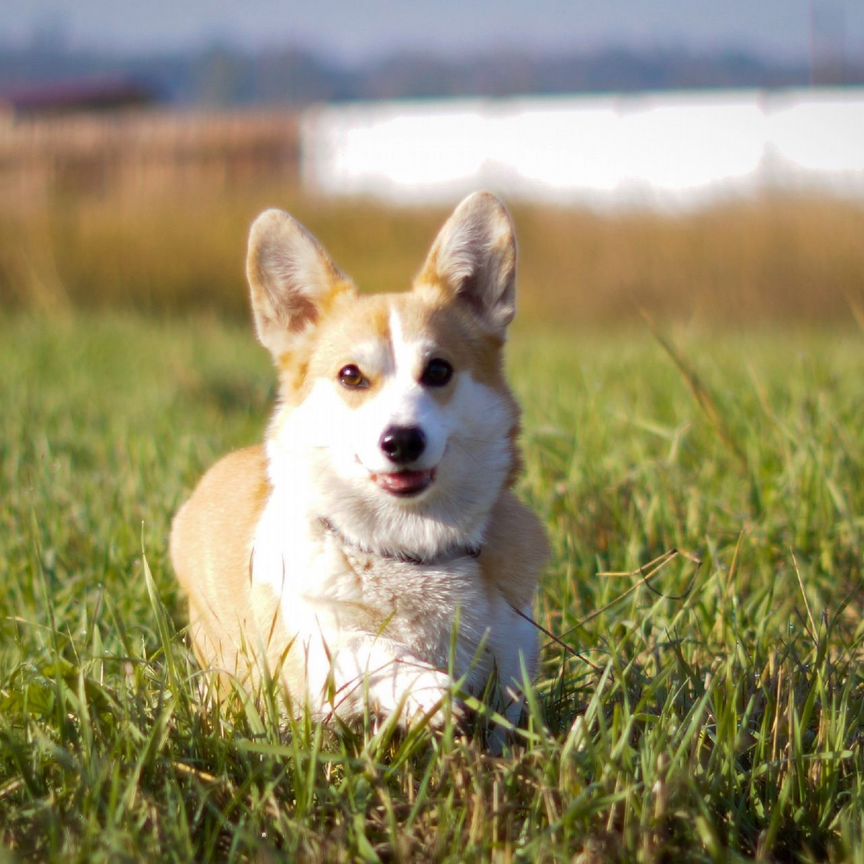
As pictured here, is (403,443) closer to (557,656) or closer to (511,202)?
(557,656)

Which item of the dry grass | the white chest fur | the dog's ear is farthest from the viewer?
the dry grass

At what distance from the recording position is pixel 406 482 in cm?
247

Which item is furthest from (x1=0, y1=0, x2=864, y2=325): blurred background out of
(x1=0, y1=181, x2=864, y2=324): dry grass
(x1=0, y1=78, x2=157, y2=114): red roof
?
(x1=0, y1=78, x2=157, y2=114): red roof

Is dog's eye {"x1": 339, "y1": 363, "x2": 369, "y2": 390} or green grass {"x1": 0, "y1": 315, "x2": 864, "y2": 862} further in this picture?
dog's eye {"x1": 339, "y1": 363, "x2": 369, "y2": 390}

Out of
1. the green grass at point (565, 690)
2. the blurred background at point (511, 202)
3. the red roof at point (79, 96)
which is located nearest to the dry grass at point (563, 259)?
the blurred background at point (511, 202)

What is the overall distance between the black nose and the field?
55 centimetres

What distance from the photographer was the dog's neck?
2.52m

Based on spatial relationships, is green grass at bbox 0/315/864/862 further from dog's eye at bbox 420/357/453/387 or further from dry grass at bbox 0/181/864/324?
dry grass at bbox 0/181/864/324

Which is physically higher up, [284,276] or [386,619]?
[284,276]

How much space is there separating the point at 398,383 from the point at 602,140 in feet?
78.9

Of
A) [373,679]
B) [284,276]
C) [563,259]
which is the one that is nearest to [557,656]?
[373,679]

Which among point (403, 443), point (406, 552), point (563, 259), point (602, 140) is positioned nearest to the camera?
point (403, 443)

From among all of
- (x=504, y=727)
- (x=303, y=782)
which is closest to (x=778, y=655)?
(x=504, y=727)

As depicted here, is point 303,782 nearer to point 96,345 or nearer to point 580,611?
point 580,611
